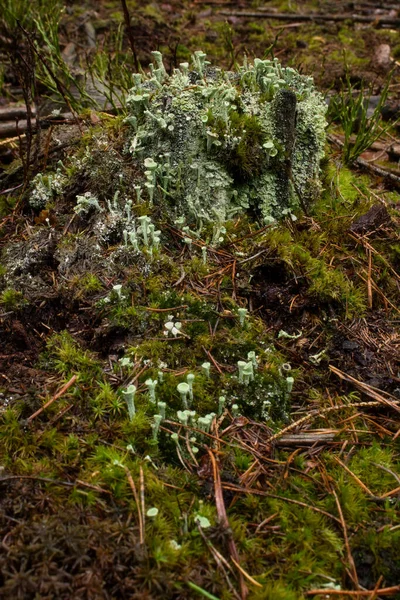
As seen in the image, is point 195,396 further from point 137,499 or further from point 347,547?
point 347,547

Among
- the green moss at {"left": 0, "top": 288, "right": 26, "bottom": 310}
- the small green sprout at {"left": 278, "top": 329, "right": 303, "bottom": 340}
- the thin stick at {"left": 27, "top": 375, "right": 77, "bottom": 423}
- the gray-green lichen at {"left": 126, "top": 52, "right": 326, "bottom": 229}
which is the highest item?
the gray-green lichen at {"left": 126, "top": 52, "right": 326, "bottom": 229}

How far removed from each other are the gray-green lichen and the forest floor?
204mm

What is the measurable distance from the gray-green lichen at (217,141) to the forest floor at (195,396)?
0.20 metres

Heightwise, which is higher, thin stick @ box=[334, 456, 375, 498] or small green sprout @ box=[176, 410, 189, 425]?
small green sprout @ box=[176, 410, 189, 425]

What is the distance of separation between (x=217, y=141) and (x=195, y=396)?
2097mm

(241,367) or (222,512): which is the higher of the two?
(241,367)

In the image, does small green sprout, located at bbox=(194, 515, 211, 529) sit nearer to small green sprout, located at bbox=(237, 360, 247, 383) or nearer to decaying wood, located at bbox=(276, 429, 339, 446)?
decaying wood, located at bbox=(276, 429, 339, 446)

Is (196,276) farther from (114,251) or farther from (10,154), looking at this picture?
(10,154)

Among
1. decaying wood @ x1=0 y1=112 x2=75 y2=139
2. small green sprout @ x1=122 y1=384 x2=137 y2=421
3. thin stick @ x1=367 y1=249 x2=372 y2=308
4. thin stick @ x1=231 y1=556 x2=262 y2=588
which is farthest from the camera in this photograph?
decaying wood @ x1=0 y1=112 x2=75 y2=139

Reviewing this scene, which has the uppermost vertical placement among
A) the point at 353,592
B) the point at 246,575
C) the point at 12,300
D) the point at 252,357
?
the point at 12,300

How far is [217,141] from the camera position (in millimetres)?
4078

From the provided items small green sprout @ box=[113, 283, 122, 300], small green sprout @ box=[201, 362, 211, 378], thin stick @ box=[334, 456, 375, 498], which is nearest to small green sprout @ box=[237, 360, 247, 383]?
small green sprout @ box=[201, 362, 211, 378]

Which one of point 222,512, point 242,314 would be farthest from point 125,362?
point 222,512

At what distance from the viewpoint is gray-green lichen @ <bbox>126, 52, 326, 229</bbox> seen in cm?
411
